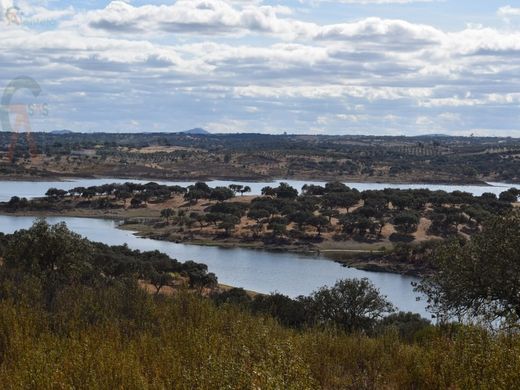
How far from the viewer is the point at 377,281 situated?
291 ft

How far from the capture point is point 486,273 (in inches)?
1083

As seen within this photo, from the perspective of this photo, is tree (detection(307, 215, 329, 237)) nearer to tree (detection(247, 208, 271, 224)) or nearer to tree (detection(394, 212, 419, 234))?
tree (detection(247, 208, 271, 224))

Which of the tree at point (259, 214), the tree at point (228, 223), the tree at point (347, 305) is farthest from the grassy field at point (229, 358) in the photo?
the tree at point (259, 214)

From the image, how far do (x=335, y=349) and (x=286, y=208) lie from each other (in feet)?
377

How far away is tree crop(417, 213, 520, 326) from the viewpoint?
1062 inches

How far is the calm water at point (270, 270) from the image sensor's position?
80812mm

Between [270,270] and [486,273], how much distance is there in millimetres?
67741

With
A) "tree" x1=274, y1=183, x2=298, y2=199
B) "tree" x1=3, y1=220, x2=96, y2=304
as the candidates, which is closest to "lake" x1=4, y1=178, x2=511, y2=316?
"tree" x1=3, y1=220, x2=96, y2=304

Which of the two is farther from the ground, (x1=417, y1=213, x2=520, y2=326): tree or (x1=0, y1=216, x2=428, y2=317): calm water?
(x1=417, y1=213, x2=520, y2=326): tree

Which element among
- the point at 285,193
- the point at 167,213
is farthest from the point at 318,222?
the point at 167,213

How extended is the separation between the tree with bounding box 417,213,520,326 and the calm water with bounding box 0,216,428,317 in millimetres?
41318

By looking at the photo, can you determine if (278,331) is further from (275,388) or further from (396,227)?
(396,227)

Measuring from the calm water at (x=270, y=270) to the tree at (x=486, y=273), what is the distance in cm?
4132

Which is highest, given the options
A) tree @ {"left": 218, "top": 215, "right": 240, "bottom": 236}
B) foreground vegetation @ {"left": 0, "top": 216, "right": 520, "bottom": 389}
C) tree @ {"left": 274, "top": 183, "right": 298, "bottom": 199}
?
foreground vegetation @ {"left": 0, "top": 216, "right": 520, "bottom": 389}
